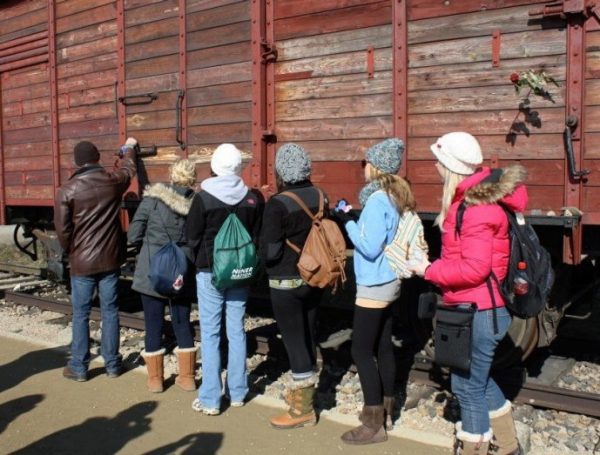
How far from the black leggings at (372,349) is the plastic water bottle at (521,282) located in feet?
3.03

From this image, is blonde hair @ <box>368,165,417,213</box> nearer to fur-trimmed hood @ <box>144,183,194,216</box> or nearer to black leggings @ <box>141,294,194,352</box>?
fur-trimmed hood @ <box>144,183,194,216</box>

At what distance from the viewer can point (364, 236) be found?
3.69 m

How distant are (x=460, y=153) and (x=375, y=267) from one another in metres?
0.88

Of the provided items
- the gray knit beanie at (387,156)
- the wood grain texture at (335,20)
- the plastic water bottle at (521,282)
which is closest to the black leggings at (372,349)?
the gray knit beanie at (387,156)

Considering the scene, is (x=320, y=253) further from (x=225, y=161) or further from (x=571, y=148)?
(x=571, y=148)

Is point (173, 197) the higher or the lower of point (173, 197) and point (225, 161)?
the lower

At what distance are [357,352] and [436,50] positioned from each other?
7.53 feet

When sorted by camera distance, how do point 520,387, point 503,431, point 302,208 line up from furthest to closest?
point 520,387, point 302,208, point 503,431

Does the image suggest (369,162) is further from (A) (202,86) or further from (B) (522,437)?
(A) (202,86)

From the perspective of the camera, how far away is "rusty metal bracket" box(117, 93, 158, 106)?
6469mm

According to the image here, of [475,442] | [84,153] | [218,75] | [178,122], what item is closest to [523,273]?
[475,442]

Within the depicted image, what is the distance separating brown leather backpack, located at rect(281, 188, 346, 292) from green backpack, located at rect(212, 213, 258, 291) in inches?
15.2

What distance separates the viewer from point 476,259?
2980mm

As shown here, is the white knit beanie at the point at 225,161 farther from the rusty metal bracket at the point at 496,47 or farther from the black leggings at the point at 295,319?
the rusty metal bracket at the point at 496,47
